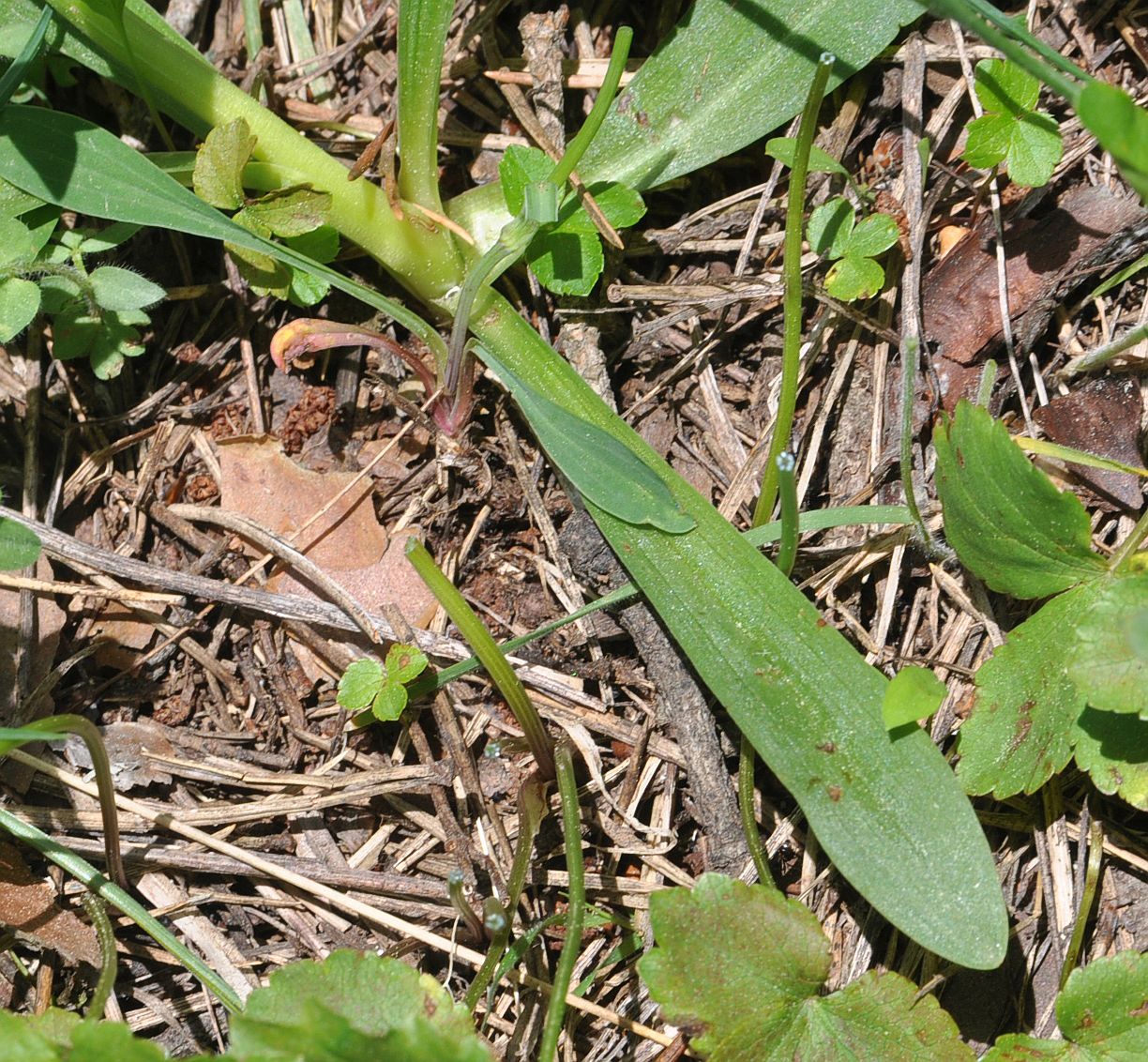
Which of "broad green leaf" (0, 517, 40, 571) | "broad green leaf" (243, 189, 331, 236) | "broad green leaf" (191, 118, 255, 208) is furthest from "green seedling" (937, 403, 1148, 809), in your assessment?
"broad green leaf" (0, 517, 40, 571)

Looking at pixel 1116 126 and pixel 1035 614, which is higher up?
pixel 1116 126

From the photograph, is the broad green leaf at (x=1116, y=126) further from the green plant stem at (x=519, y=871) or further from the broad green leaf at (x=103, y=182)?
the green plant stem at (x=519, y=871)

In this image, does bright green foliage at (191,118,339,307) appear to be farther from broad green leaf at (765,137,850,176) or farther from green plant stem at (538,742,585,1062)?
green plant stem at (538,742,585,1062)

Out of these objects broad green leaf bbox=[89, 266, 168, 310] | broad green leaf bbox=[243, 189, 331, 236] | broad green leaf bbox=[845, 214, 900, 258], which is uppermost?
broad green leaf bbox=[89, 266, 168, 310]

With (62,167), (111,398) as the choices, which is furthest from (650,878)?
(62,167)

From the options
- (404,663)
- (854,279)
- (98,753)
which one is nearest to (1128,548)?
(854,279)

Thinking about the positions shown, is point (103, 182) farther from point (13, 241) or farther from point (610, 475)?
point (610, 475)

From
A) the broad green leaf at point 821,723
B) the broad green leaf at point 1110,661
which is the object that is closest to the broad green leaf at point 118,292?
the broad green leaf at point 821,723
